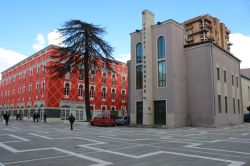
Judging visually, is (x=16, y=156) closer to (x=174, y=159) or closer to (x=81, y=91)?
(x=174, y=159)

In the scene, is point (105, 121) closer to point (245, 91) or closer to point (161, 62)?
point (161, 62)

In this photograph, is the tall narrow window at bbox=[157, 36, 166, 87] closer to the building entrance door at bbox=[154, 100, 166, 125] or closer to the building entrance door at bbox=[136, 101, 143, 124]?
the building entrance door at bbox=[154, 100, 166, 125]

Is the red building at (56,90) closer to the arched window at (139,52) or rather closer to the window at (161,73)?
the arched window at (139,52)

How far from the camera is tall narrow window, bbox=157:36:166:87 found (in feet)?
99.7

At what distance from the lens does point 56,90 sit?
4566 cm

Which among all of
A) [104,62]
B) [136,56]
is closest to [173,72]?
[136,56]

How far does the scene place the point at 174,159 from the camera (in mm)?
8648

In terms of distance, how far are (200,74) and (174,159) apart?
23530mm

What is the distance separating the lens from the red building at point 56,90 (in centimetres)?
4553

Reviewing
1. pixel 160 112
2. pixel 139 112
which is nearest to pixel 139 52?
pixel 139 112

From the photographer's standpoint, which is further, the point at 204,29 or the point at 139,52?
the point at 204,29

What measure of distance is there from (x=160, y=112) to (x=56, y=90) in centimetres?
2384

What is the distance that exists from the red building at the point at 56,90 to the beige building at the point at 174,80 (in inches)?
329

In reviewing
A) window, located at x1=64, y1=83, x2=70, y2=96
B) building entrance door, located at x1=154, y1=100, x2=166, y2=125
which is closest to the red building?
window, located at x1=64, y1=83, x2=70, y2=96
